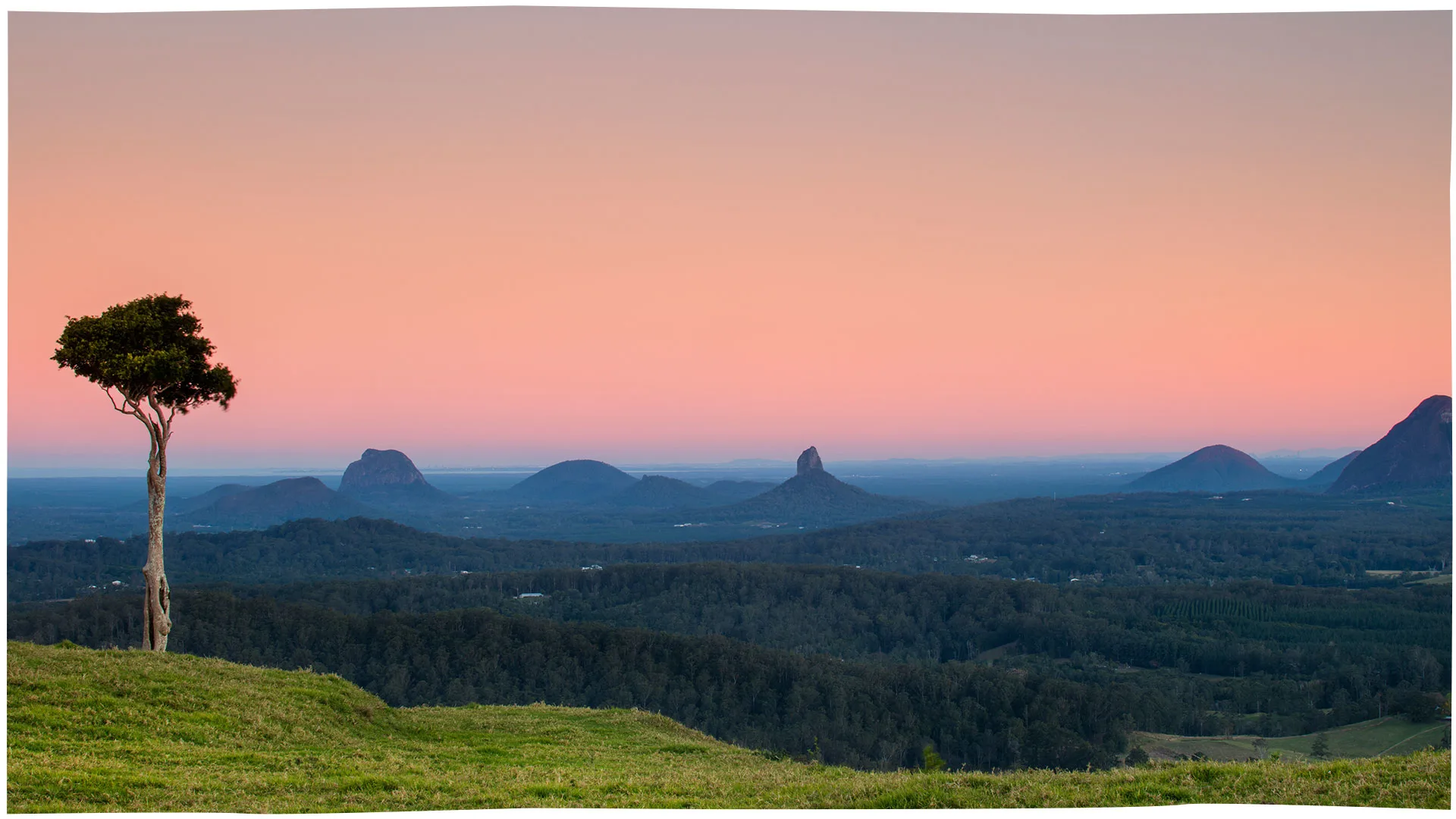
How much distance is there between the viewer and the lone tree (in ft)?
58.9

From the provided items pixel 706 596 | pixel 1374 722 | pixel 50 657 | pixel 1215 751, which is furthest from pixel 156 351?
pixel 706 596

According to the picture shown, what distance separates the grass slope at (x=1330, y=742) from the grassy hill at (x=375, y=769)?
5459cm

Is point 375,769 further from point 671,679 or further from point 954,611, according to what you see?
point 954,611

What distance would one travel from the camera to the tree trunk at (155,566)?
18.4 meters

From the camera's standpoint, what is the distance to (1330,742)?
65.5 meters

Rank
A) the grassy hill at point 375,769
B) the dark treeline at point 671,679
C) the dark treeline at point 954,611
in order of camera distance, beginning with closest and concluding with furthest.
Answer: the grassy hill at point 375,769
the dark treeline at point 671,679
the dark treeline at point 954,611

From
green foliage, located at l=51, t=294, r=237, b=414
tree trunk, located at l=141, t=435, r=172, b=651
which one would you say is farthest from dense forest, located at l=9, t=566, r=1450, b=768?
green foliage, located at l=51, t=294, r=237, b=414

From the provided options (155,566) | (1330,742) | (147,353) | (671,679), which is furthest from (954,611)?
(147,353)

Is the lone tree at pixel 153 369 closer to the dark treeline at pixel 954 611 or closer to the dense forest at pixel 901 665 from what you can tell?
the dense forest at pixel 901 665

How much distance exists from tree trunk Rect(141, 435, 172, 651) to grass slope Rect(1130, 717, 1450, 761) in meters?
60.3

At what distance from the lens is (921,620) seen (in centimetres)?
14000

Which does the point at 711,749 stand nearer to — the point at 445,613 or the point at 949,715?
the point at 949,715

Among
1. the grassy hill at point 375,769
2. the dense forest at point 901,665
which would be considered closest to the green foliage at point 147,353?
the grassy hill at point 375,769

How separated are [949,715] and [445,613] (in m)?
51.9
